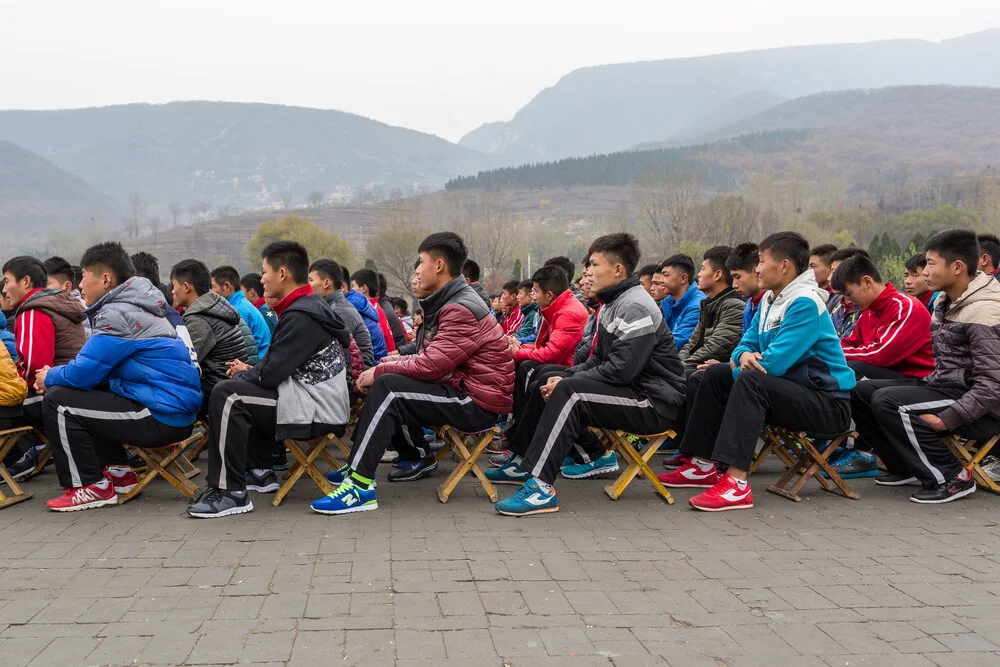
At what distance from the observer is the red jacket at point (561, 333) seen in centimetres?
682

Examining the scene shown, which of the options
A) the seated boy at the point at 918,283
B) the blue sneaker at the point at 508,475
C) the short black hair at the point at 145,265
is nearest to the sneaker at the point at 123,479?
the short black hair at the point at 145,265

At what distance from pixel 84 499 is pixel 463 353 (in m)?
2.76

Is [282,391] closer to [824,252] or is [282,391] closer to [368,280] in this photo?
[368,280]

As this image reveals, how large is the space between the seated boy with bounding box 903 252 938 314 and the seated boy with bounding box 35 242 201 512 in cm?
616

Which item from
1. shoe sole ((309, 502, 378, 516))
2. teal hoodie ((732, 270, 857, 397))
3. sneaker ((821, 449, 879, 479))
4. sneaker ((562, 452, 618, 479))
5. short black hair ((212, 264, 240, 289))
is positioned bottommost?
sneaker ((821, 449, 879, 479))

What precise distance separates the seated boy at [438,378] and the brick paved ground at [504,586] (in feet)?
1.11

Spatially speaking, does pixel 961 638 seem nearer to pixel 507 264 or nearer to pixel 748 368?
pixel 748 368

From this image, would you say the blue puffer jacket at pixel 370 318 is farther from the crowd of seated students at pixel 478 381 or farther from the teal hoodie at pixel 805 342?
the teal hoodie at pixel 805 342

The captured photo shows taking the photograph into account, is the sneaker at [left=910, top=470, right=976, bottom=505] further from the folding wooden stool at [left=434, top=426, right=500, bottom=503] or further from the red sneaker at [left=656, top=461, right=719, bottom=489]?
Result: the folding wooden stool at [left=434, top=426, right=500, bottom=503]

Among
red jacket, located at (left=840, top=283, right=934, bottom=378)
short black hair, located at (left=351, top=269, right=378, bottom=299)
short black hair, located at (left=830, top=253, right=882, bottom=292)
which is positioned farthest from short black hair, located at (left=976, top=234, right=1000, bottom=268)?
short black hair, located at (left=351, top=269, right=378, bottom=299)

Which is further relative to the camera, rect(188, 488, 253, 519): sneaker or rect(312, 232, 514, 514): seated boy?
rect(312, 232, 514, 514): seated boy

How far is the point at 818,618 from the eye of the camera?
3.42 m

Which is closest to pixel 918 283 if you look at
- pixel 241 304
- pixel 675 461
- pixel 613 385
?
pixel 675 461

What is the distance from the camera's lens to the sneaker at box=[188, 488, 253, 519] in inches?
197
